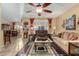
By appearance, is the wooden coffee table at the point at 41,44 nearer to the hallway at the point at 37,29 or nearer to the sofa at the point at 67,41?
the hallway at the point at 37,29

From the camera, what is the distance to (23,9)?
210 centimetres

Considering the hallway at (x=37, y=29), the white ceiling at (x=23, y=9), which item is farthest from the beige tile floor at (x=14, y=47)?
the white ceiling at (x=23, y=9)

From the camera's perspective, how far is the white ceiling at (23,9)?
2.07 meters

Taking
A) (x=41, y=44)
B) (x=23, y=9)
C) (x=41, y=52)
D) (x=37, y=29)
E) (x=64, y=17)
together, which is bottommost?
(x=41, y=52)

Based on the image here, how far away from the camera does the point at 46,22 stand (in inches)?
81.5

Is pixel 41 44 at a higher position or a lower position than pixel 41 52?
higher

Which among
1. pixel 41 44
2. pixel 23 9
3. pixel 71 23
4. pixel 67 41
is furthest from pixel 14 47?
pixel 71 23

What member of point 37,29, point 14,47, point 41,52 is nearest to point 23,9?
point 37,29

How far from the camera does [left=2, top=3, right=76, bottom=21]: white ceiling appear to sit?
2072 millimetres

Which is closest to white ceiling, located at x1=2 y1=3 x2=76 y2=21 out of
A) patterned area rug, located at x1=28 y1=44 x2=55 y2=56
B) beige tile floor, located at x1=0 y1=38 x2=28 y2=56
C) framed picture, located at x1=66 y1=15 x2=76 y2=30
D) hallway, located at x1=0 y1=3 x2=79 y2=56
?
hallway, located at x1=0 y1=3 x2=79 y2=56

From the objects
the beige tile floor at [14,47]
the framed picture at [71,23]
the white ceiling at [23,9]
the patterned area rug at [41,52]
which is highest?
the white ceiling at [23,9]

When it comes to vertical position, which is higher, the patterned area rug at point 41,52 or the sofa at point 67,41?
the sofa at point 67,41

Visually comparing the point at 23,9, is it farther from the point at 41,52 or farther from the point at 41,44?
the point at 41,52

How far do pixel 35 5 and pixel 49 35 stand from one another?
0.50m
